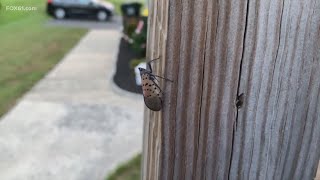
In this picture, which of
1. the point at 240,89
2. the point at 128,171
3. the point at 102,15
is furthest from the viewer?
the point at 102,15

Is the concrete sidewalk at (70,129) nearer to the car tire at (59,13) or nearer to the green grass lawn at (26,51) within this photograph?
the green grass lawn at (26,51)

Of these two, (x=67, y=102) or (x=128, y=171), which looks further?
(x=67, y=102)

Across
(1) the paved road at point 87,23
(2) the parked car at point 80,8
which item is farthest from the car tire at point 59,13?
(1) the paved road at point 87,23

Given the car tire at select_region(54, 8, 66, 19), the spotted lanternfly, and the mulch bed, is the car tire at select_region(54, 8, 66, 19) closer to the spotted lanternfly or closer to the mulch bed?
the mulch bed

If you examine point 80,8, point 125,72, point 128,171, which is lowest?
point 128,171

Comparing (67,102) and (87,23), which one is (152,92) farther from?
(87,23)

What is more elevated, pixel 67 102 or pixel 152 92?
pixel 152 92

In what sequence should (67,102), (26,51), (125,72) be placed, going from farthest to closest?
1. (26,51)
2. (125,72)
3. (67,102)

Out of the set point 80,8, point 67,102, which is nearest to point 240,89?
point 67,102
